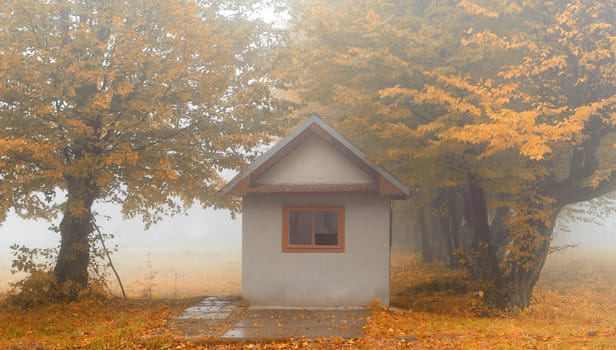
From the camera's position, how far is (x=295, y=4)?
18.2m

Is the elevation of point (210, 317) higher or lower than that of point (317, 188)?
lower

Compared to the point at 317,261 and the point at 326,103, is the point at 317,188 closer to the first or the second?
the point at 317,261

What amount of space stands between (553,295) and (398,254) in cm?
1565

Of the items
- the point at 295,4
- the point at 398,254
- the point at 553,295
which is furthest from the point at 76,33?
the point at 398,254

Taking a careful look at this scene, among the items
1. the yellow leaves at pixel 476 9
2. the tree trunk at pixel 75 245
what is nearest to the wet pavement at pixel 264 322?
the tree trunk at pixel 75 245

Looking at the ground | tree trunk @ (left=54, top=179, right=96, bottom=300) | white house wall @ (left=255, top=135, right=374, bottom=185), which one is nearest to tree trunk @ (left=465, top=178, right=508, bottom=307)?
the ground

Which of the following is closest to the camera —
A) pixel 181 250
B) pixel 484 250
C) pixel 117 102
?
pixel 117 102

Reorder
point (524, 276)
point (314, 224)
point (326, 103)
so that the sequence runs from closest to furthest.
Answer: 1. point (314, 224)
2. point (524, 276)
3. point (326, 103)

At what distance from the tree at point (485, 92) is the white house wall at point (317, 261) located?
1700 mm

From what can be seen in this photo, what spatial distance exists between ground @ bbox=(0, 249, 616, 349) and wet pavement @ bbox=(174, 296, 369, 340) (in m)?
0.35

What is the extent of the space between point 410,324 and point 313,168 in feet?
16.4

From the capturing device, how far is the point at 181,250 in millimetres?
57438

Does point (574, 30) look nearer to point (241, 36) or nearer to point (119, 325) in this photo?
point (241, 36)

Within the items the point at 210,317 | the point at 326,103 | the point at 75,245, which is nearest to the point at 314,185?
the point at 326,103
